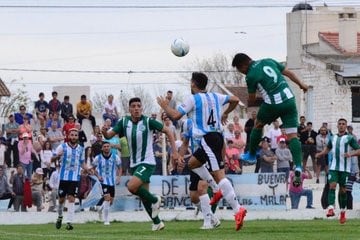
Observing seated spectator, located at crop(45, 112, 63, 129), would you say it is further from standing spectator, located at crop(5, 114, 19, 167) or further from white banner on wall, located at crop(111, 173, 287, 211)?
white banner on wall, located at crop(111, 173, 287, 211)

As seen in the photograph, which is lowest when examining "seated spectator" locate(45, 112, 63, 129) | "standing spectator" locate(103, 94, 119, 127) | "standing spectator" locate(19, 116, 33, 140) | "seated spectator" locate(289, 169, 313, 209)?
"seated spectator" locate(289, 169, 313, 209)

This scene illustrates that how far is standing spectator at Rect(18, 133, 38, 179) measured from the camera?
33938mm

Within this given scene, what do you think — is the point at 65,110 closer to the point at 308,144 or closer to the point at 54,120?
the point at 54,120

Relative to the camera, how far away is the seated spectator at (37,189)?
1262 inches

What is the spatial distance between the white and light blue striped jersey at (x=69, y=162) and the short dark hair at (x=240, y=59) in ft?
23.8

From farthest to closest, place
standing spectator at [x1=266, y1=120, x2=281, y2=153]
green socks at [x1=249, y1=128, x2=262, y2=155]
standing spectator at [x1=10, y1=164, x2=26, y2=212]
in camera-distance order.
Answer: standing spectator at [x1=266, y1=120, x2=281, y2=153]
standing spectator at [x1=10, y1=164, x2=26, y2=212]
green socks at [x1=249, y1=128, x2=262, y2=155]

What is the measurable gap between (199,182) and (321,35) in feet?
140

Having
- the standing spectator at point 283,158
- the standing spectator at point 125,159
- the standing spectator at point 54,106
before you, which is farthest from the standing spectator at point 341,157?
the standing spectator at point 54,106

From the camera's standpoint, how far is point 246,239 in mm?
17688

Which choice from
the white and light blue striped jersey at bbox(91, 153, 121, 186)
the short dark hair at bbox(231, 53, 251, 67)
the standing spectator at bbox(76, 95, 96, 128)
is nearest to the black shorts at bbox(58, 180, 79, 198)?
the white and light blue striped jersey at bbox(91, 153, 121, 186)

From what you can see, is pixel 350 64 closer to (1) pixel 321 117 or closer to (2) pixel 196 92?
(1) pixel 321 117

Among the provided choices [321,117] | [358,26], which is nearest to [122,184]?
[321,117]

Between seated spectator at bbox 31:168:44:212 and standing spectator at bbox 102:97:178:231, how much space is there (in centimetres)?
1090

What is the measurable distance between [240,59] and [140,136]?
9.26ft
